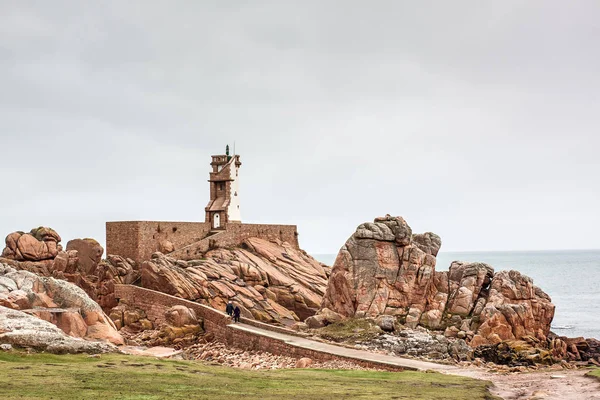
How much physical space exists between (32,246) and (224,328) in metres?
18.7

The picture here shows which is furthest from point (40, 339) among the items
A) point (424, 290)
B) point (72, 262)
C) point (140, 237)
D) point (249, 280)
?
point (249, 280)

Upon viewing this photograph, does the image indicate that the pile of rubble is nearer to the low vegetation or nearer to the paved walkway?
the paved walkway

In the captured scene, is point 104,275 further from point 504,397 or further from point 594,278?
point 594,278

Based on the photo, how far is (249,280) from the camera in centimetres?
6519

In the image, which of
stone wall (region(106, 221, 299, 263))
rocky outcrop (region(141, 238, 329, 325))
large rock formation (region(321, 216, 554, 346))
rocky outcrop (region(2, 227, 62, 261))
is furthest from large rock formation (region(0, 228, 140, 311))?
large rock formation (region(321, 216, 554, 346))

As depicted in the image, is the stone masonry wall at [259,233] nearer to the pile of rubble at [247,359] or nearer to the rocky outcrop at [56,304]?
the pile of rubble at [247,359]

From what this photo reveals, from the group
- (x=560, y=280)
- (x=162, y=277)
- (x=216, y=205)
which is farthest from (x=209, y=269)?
(x=560, y=280)

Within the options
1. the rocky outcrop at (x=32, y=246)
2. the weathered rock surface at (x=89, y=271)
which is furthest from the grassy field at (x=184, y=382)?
the rocky outcrop at (x=32, y=246)

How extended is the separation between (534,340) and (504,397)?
19.4m

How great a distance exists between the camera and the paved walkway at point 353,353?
37.0 metres

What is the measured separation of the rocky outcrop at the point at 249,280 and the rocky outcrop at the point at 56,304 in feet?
47.9

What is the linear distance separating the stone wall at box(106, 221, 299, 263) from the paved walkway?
18.9 metres

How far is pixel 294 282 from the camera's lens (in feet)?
221

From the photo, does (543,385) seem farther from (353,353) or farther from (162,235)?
(162,235)
